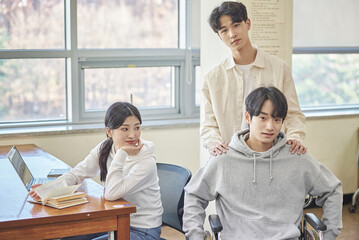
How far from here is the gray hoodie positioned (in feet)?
8.09

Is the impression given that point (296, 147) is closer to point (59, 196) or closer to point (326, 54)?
point (59, 196)

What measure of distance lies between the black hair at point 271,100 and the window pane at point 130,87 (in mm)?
1956

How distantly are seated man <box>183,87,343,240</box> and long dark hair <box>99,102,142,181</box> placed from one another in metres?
0.46

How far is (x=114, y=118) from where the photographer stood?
2689mm

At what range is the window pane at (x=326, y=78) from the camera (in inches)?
207

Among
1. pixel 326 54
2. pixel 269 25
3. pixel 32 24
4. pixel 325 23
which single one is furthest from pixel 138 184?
pixel 326 54

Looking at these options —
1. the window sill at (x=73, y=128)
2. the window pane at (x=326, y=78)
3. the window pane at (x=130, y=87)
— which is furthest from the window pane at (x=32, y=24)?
the window pane at (x=326, y=78)

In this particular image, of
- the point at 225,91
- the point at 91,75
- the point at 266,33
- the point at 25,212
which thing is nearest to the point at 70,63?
the point at 91,75

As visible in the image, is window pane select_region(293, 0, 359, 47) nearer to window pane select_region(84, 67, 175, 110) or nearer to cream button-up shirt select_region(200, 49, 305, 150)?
window pane select_region(84, 67, 175, 110)

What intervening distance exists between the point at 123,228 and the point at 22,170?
39.7 inches

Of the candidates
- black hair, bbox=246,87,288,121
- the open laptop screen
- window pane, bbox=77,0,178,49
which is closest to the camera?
black hair, bbox=246,87,288,121

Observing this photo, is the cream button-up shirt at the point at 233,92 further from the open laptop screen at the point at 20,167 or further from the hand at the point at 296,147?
the open laptop screen at the point at 20,167

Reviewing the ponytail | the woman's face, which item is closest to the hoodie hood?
the woman's face

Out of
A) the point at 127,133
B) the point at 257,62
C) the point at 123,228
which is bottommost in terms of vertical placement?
the point at 123,228
